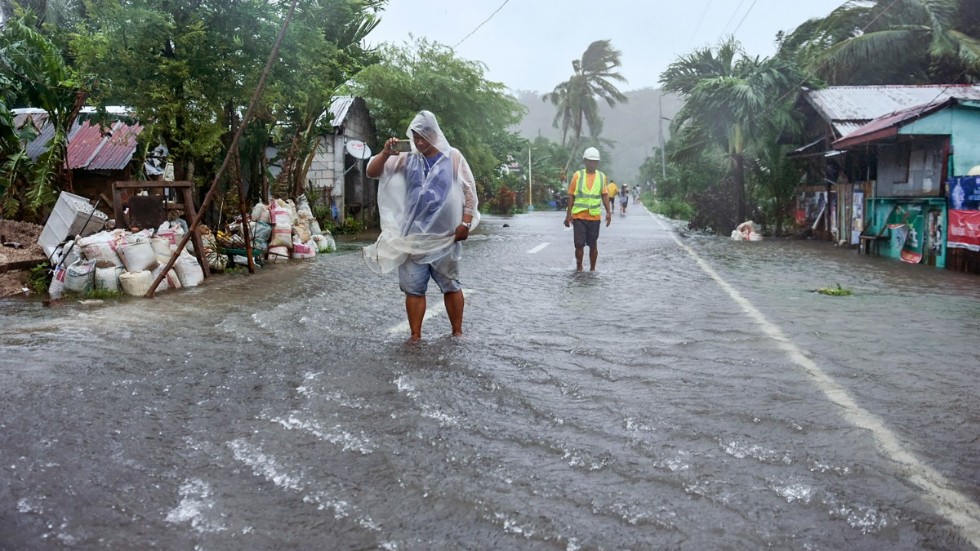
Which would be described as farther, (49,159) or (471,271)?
(49,159)

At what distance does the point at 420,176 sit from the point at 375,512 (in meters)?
3.59

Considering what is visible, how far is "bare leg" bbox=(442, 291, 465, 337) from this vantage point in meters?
6.42

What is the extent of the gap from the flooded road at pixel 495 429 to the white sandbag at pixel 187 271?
2.29 meters

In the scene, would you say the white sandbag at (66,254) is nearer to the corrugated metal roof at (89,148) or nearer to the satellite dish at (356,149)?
the corrugated metal roof at (89,148)

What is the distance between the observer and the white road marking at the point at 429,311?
6770 millimetres

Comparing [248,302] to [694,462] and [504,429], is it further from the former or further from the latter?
[694,462]

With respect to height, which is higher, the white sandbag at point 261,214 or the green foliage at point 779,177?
the green foliage at point 779,177

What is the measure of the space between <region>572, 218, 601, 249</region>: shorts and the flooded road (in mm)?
3333

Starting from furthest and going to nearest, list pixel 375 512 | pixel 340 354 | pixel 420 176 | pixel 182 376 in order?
pixel 420 176, pixel 340 354, pixel 182 376, pixel 375 512

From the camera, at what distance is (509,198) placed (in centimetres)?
4275

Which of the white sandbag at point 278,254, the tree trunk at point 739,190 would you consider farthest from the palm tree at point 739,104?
the white sandbag at point 278,254

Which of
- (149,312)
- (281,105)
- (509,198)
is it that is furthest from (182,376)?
(509,198)

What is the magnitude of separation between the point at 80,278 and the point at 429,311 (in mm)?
4486

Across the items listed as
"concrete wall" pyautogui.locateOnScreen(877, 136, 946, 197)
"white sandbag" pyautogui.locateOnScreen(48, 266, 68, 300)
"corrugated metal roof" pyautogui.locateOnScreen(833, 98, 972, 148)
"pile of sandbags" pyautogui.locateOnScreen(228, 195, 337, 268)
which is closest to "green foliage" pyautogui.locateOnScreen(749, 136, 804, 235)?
"concrete wall" pyautogui.locateOnScreen(877, 136, 946, 197)
